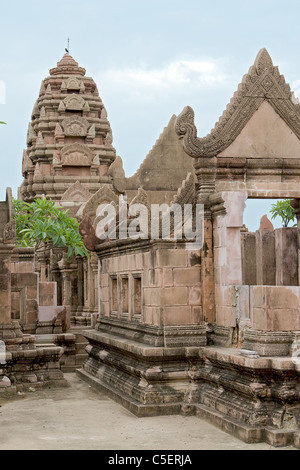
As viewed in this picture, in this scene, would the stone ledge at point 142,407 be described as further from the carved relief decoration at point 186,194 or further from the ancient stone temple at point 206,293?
the carved relief decoration at point 186,194

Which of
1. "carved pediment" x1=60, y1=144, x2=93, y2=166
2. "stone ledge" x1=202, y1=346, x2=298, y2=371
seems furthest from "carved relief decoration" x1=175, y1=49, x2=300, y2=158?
"carved pediment" x1=60, y1=144, x2=93, y2=166

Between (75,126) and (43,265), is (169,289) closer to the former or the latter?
(43,265)

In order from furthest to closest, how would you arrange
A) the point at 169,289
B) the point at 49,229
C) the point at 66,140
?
the point at 66,140, the point at 49,229, the point at 169,289

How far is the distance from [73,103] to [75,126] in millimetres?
1302

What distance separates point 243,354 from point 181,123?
4415 millimetres

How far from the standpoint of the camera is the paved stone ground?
387 inches

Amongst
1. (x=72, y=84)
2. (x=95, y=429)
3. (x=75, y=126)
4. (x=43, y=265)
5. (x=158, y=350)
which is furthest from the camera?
(x=72, y=84)

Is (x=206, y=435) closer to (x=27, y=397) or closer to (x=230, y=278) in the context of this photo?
(x=230, y=278)

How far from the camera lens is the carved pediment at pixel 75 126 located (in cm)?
3334

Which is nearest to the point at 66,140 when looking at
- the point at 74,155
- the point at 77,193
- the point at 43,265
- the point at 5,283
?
the point at 74,155

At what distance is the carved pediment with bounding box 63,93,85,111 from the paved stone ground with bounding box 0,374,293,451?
22.1 metres

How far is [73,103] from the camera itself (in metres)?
34.0

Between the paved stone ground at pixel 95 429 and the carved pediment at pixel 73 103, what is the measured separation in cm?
2208

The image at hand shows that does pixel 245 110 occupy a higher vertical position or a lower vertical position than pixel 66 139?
lower
